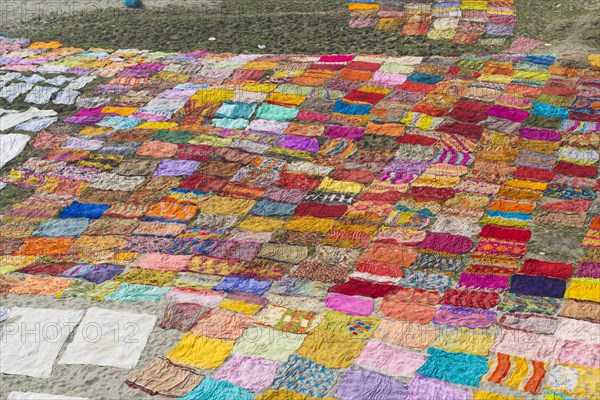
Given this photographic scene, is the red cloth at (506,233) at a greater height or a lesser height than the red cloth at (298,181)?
lesser

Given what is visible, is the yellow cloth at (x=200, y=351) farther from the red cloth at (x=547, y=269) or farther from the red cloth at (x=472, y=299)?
the red cloth at (x=547, y=269)

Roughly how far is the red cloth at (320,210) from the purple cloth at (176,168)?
1816 mm

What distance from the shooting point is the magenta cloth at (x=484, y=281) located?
28.9 ft

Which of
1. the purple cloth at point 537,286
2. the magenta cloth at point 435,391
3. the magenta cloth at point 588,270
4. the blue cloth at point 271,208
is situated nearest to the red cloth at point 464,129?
the blue cloth at point 271,208

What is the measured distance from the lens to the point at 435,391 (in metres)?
7.36

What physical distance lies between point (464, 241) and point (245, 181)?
312 cm

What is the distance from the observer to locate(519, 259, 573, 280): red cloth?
29.3 feet

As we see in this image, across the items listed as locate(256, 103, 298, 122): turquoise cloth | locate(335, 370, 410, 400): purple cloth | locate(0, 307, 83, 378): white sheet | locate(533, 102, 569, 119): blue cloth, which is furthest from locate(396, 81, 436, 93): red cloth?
locate(0, 307, 83, 378): white sheet

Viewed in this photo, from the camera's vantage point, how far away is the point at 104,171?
468 inches

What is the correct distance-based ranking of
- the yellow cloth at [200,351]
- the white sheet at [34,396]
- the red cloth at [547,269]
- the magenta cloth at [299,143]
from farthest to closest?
1. the magenta cloth at [299,143]
2. the red cloth at [547,269]
3. the yellow cloth at [200,351]
4. the white sheet at [34,396]

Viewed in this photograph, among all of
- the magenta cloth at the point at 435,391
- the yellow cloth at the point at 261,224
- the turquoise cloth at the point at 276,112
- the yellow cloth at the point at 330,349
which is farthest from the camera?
the turquoise cloth at the point at 276,112

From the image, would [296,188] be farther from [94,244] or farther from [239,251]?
[94,244]

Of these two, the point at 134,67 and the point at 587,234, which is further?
the point at 134,67

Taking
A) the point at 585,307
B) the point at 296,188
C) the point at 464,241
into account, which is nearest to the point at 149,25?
the point at 296,188
